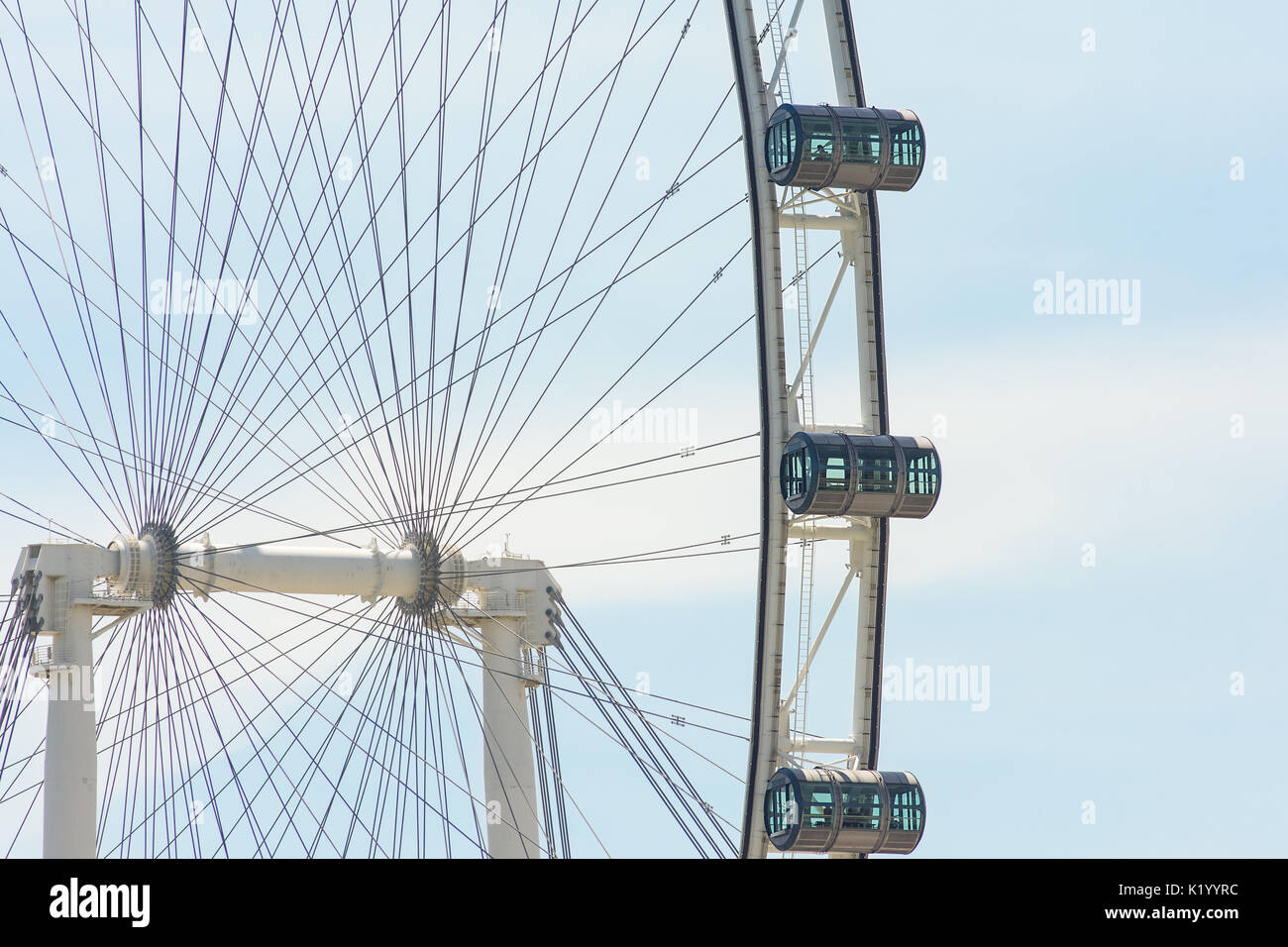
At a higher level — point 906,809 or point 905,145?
point 905,145

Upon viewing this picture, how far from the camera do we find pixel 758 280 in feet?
128

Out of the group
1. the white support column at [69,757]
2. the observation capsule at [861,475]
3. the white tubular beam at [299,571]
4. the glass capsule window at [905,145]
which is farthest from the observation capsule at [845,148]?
the white support column at [69,757]

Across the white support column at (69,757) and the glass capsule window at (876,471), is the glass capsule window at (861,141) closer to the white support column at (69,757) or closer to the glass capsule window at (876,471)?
the glass capsule window at (876,471)

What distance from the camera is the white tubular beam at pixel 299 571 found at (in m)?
40.8

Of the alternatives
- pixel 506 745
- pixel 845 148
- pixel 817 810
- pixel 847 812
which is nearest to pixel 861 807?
pixel 847 812

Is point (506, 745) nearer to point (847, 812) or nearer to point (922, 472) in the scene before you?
point (847, 812)

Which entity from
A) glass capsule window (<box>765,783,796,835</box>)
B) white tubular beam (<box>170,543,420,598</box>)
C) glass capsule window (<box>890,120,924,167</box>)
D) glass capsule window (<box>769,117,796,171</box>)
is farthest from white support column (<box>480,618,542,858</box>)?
glass capsule window (<box>890,120,924,167</box>)

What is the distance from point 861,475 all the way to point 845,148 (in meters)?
4.91

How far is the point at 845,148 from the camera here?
3925 cm

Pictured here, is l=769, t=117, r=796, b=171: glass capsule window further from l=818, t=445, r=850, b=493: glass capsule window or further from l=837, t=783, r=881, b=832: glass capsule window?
l=837, t=783, r=881, b=832: glass capsule window
